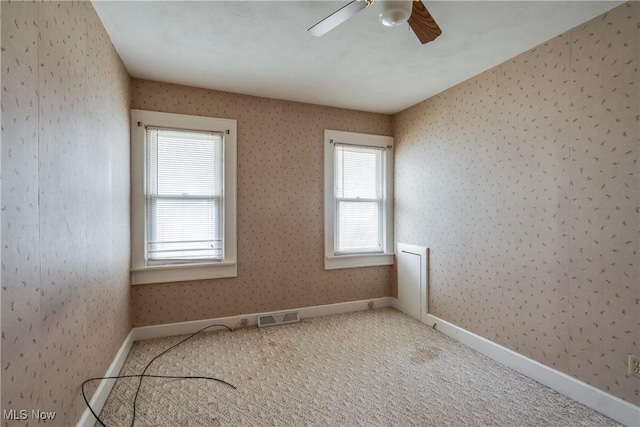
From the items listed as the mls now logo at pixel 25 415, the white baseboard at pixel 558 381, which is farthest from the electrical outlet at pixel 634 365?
the mls now logo at pixel 25 415

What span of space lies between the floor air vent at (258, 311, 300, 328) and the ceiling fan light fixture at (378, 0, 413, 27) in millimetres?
2944

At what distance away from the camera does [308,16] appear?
1.93 meters

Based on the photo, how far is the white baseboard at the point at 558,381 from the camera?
1.79 metres

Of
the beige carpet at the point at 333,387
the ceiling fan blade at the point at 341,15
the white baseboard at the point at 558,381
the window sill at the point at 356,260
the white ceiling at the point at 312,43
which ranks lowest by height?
the beige carpet at the point at 333,387

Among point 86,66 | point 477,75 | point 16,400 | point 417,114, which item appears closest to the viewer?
point 16,400

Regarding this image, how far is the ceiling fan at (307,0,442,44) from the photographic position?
1.33 metres

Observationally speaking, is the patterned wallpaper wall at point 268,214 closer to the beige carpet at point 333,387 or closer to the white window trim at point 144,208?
the white window trim at point 144,208

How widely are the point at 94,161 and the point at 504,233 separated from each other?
3.09 m

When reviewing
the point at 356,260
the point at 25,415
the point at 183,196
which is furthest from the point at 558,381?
the point at 183,196

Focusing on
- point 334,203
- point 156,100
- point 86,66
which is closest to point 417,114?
point 334,203

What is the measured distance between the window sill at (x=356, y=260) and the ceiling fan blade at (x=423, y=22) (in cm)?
252

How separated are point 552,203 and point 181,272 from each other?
329cm

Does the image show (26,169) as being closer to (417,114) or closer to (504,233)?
(504,233)

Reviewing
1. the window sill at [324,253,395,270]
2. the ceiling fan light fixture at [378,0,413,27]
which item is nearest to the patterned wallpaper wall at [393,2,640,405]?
the window sill at [324,253,395,270]
